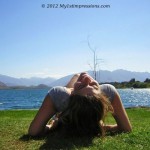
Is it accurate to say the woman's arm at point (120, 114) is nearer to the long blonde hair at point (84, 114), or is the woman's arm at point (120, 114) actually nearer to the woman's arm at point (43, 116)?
the long blonde hair at point (84, 114)

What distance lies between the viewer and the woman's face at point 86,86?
327 inches

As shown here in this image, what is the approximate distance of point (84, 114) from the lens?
8.29 metres

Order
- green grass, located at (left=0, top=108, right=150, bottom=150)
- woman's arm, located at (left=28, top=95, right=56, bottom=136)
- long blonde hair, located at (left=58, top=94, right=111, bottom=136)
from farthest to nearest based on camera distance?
1. woman's arm, located at (left=28, top=95, right=56, bottom=136)
2. long blonde hair, located at (left=58, top=94, right=111, bottom=136)
3. green grass, located at (left=0, top=108, right=150, bottom=150)

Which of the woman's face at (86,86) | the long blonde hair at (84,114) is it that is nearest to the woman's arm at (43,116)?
the long blonde hair at (84,114)

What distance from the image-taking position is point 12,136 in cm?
947

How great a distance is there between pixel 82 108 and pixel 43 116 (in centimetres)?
136

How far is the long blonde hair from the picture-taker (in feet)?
26.8

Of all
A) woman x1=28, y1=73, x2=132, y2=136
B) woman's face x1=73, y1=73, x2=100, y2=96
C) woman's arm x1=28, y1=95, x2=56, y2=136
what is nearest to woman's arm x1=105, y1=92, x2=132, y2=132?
woman x1=28, y1=73, x2=132, y2=136

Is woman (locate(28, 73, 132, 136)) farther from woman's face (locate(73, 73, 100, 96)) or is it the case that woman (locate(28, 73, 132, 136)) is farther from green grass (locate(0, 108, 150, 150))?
green grass (locate(0, 108, 150, 150))

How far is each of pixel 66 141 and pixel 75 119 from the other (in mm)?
584

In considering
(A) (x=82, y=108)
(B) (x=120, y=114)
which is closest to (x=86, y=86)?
(A) (x=82, y=108)

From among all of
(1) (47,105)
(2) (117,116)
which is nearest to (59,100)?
(1) (47,105)

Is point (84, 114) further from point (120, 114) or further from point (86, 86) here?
point (120, 114)

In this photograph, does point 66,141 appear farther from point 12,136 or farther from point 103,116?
point 12,136
